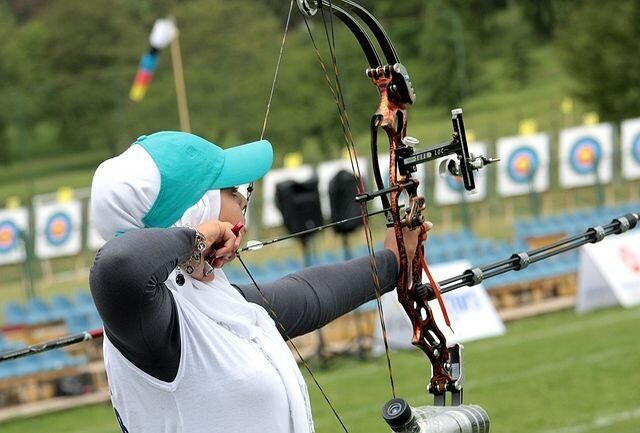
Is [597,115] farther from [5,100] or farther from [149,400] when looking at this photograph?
[149,400]

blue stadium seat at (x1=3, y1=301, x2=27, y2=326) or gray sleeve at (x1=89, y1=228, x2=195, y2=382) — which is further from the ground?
gray sleeve at (x1=89, y1=228, x2=195, y2=382)

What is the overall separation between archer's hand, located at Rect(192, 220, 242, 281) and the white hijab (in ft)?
0.11

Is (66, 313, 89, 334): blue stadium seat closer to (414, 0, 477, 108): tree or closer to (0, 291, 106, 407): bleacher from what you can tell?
(0, 291, 106, 407): bleacher

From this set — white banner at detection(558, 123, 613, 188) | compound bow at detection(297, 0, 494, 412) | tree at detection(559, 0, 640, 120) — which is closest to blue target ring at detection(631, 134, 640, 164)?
white banner at detection(558, 123, 613, 188)

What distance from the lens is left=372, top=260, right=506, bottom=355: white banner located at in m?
8.71

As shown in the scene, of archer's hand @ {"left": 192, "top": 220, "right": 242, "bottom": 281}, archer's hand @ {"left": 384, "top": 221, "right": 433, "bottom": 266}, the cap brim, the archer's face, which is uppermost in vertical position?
the cap brim

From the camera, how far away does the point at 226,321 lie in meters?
2.08

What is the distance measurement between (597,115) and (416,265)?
20.2 metres

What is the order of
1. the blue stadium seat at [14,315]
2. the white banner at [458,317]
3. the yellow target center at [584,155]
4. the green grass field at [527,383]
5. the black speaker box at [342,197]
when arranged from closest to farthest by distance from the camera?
the green grass field at [527,383]
the white banner at [458,317]
the black speaker box at [342,197]
the blue stadium seat at [14,315]
the yellow target center at [584,155]

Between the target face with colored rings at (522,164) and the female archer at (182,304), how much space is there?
48.6ft

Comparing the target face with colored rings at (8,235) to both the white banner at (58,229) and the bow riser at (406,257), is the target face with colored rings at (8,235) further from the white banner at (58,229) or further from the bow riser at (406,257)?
the bow riser at (406,257)

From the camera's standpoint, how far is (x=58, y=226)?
54.2ft

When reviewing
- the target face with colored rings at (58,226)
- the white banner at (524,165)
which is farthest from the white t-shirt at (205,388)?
the white banner at (524,165)

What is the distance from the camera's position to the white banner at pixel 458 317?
28.6 feet
